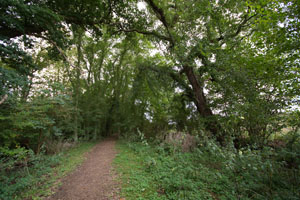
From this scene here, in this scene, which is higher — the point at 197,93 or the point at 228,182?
the point at 197,93

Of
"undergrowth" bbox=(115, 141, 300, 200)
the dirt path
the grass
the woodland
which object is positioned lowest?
the dirt path

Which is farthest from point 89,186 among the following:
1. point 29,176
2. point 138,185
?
point 29,176

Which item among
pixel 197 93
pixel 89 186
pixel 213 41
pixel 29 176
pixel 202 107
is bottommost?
pixel 89 186

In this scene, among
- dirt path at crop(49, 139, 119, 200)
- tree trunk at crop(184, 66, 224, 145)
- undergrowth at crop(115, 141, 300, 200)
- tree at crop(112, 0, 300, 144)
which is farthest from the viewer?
tree trunk at crop(184, 66, 224, 145)

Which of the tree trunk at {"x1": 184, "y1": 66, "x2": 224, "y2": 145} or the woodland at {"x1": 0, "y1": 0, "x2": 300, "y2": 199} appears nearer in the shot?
the woodland at {"x1": 0, "y1": 0, "x2": 300, "y2": 199}

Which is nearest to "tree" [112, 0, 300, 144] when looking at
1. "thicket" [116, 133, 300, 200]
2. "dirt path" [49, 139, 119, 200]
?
"thicket" [116, 133, 300, 200]

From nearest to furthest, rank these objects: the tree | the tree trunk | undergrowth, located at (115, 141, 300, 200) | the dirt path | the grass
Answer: undergrowth, located at (115, 141, 300, 200)
the grass
the dirt path
the tree
the tree trunk

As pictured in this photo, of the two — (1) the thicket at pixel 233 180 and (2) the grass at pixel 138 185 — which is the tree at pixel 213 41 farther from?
(2) the grass at pixel 138 185

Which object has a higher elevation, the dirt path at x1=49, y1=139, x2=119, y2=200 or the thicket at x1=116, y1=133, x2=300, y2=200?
the thicket at x1=116, y1=133, x2=300, y2=200

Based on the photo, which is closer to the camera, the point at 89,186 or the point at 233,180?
the point at 233,180

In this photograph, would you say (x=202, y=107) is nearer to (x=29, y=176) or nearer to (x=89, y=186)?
(x=89, y=186)

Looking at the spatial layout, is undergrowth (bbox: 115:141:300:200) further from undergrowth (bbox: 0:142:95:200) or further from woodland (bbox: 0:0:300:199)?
undergrowth (bbox: 0:142:95:200)

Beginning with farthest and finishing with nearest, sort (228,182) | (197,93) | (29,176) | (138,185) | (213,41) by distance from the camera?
1. (197,93)
2. (213,41)
3. (29,176)
4. (138,185)
5. (228,182)

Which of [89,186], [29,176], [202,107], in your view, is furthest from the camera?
[202,107]
